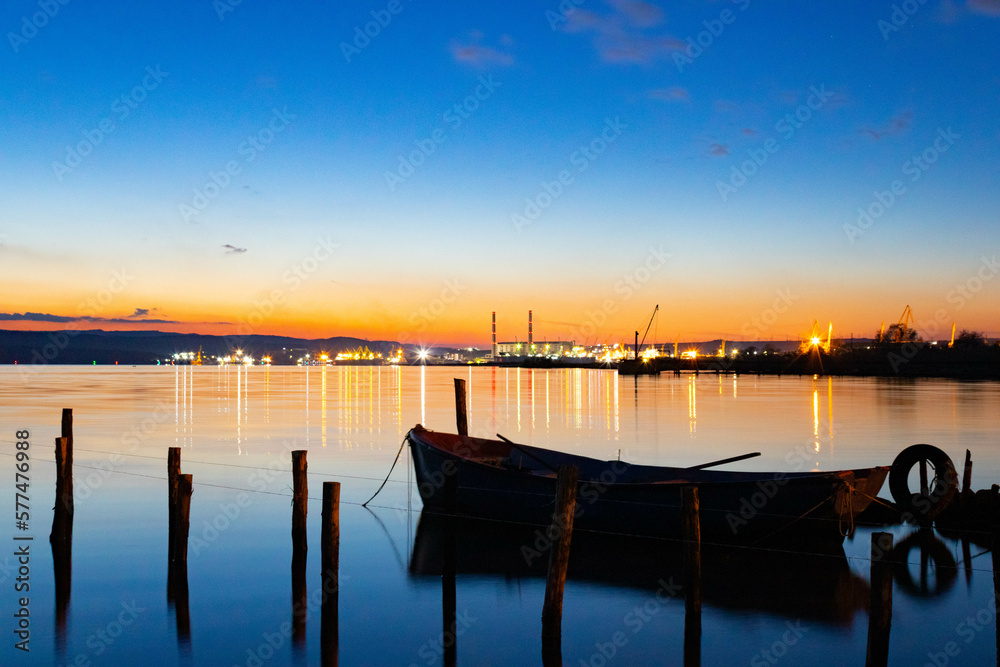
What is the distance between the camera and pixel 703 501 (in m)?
14.2

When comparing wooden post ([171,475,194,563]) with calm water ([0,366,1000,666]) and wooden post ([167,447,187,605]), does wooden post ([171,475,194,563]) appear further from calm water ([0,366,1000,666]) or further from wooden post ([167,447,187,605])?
calm water ([0,366,1000,666])

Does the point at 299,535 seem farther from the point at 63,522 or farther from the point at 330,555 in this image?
the point at 63,522

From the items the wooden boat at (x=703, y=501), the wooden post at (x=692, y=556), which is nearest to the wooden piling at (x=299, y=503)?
the wooden boat at (x=703, y=501)

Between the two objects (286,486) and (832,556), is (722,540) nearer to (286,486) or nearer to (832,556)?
(832,556)

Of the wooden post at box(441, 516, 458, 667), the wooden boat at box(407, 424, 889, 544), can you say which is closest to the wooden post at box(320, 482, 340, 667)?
the wooden post at box(441, 516, 458, 667)

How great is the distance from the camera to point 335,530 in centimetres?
1113

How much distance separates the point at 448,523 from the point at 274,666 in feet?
9.49

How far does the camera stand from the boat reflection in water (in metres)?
12.4

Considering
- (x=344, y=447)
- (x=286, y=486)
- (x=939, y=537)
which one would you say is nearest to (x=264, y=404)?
(x=344, y=447)

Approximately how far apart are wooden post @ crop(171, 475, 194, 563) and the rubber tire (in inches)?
516

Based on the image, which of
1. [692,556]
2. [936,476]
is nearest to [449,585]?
[692,556]

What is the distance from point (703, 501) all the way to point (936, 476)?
18.3ft

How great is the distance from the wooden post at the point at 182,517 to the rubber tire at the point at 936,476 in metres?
13.1

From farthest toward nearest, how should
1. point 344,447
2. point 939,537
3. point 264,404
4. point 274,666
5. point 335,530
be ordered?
1. point 264,404
2. point 344,447
3. point 939,537
4. point 335,530
5. point 274,666
